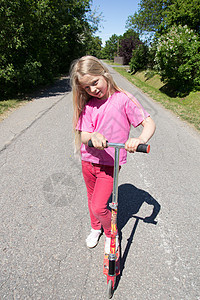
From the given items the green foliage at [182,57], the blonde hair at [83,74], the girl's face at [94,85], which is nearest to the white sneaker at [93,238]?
the blonde hair at [83,74]

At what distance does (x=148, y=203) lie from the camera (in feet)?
9.59

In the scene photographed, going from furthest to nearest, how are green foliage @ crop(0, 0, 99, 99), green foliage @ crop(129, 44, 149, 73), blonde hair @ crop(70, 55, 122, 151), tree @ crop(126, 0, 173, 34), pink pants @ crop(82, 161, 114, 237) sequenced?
1. green foliage @ crop(129, 44, 149, 73)
2. tree @ crop(126, 0, 173, 34)
3. green foliage @ crop(0, 0, 99, 99)
4. pink pants @ crop(82, 161, 114, 237)
5. blonde hair @ crop(70, 55, 122, 151)

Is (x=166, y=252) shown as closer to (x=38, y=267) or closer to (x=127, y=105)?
(x=38, y=267)

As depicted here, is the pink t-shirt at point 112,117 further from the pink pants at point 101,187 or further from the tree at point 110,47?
the tree at point 110,47

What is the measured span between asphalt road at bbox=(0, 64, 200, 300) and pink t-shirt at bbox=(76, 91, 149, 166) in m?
1.09

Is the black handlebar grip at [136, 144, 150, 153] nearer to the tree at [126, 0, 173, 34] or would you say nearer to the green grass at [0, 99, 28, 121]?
the green grass at [0, 99, 28, 121]

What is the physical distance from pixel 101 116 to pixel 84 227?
1.44 m

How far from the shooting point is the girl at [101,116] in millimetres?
1604

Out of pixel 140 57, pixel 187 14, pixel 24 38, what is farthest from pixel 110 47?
pixel 24 38

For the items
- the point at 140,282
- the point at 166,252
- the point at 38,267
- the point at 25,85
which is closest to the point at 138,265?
the point at 140,282

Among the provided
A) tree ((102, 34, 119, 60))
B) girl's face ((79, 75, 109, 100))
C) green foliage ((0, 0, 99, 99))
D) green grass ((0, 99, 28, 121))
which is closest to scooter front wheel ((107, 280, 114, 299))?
girl's face ((79, 75, 109, 100))

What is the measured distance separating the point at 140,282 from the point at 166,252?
1.56 ft

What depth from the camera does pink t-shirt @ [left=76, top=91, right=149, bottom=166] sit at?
1.66 metres

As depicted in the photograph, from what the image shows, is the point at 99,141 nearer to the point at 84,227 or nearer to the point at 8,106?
the point at 84,227
